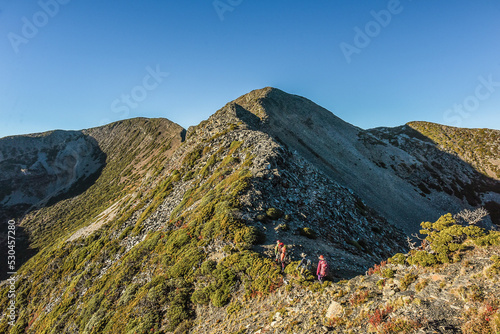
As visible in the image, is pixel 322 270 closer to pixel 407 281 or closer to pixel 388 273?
pixel 388 273

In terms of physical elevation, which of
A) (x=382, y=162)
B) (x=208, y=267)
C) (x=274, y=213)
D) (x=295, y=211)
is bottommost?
(x=208, y=267)

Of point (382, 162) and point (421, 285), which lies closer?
point (421, 285)

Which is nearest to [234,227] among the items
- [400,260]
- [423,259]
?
[400,260]

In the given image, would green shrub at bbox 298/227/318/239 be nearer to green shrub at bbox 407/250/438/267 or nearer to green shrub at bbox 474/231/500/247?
green shrub at bbox 407/250/438/267

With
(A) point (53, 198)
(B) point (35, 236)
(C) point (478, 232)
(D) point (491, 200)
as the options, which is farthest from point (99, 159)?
(D) point (491, 200)

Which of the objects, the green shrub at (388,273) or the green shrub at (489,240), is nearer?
the green shrub at (489,240)

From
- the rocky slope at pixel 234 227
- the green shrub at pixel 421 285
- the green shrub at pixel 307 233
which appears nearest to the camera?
the green shrub at pixel 421 285

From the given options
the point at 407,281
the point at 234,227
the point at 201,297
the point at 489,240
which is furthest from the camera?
the point at 234,227

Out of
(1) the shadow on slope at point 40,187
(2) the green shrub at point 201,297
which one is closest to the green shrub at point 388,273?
(2) the green shrub at point 201,297

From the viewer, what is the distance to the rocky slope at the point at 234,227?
19.2 metres

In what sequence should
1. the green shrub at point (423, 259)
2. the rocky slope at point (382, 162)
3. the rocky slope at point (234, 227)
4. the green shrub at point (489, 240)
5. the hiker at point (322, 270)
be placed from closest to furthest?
the green shrub at point (489, 240) < the green shrub at point (423, 259) < the hiker at point (322, 270) < the rocky slope at point (234, 227) < the rocky slope at point (382, 162)

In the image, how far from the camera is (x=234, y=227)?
75.8ft

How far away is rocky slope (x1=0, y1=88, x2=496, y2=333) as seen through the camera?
1919 cm

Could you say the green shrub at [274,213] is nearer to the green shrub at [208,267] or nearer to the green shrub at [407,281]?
the green shrub at [208,267]
